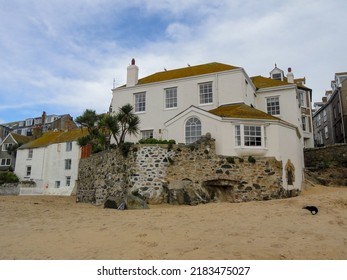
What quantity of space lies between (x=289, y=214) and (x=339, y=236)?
3.35 m

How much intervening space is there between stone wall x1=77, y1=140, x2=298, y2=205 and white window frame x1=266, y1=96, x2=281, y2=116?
Result: 9778mm

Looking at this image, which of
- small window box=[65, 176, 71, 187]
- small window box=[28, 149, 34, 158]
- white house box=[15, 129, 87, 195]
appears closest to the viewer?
small window box=[65, 176, 71, 187]

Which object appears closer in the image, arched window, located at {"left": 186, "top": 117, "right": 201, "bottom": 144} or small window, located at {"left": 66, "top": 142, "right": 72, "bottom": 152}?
arched window, located at {"left": 186, "top": 117, "right": 201, "bottom": 144}

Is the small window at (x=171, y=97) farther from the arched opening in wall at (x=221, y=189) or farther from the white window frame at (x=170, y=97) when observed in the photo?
the arched opening in wall at (x=221, y=189)

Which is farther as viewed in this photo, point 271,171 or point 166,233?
point 271,171

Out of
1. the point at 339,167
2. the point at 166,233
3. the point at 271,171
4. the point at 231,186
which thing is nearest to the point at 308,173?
the point at 339,167

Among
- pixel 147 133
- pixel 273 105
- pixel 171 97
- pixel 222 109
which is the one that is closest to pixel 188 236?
pixel 222 109

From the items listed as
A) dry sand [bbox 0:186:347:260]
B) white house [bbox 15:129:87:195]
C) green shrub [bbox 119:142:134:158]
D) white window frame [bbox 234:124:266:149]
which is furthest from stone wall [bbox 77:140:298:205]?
white house [bbox 15:129:87:195]

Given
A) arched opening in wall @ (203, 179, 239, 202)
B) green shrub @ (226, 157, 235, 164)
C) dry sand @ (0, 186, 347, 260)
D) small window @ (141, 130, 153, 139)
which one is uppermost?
small window @ (141, 130, 153, 139)

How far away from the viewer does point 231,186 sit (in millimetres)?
17766

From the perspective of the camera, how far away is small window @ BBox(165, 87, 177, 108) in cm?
2581

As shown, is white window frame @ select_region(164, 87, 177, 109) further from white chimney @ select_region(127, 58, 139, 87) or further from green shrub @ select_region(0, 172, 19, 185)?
green shrub @ select_region(0, 172, 19, 185)

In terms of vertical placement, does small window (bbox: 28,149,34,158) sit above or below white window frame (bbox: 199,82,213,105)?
below

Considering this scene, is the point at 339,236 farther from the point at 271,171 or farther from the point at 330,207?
the point at 271,171
